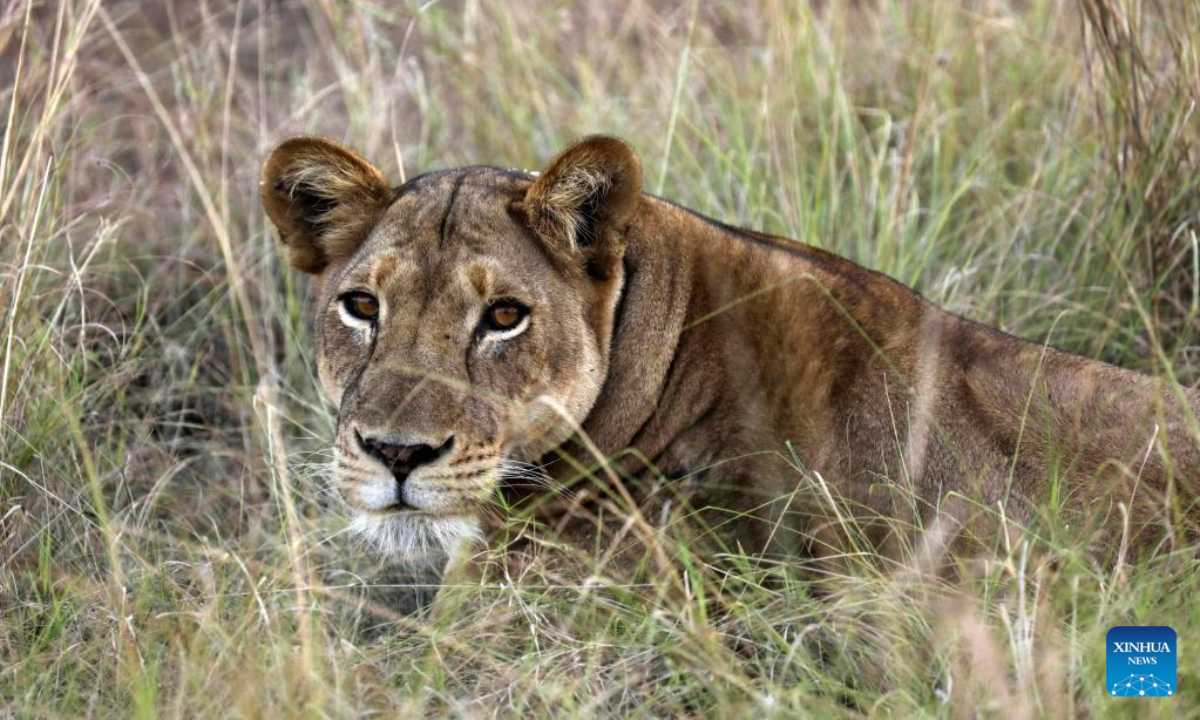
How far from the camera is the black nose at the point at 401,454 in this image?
3.91m

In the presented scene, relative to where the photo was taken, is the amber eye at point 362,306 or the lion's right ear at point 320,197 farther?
the lion's right ear at point 320,197

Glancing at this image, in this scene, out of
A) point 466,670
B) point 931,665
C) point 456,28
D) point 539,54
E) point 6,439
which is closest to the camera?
point 931,665

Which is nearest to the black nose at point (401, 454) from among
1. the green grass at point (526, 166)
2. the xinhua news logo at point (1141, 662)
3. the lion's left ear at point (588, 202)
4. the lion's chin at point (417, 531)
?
the lion's chin at point (417, 531)

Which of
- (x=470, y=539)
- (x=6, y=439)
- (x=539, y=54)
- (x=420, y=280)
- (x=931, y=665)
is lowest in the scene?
(x=931, y=665)

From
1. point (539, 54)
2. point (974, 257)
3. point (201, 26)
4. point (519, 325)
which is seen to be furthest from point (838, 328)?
point (201, 26)

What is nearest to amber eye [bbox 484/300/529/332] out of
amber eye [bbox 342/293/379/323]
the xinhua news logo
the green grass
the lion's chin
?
amber eye [bbox 342/293/379/323]

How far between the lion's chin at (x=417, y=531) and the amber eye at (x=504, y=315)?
1.86ft

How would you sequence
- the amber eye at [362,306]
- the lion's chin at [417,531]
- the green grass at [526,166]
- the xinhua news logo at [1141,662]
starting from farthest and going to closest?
the amber eye at [362,306], the lion's chin at [417,531], the green grass at [526,166], the xinhua news logo at [1141,662]

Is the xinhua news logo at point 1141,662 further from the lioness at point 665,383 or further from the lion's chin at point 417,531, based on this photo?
the lion's chin at point 417,531

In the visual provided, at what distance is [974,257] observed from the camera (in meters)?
6.40

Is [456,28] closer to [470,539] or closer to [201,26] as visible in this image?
[201,26]

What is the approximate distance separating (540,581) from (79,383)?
2147 millimetres

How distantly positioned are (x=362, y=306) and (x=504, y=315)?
0.45 m

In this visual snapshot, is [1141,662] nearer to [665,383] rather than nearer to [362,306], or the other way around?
[665,383]
